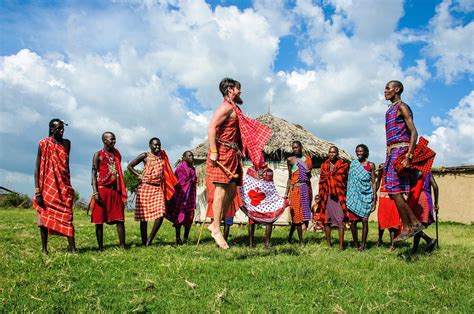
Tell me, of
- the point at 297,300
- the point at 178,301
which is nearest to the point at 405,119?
the point at 297,300

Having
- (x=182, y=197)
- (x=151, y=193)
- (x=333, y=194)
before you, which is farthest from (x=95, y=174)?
(x=333, y=194)

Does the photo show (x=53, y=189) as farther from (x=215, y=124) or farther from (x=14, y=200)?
(x=14, y=200)

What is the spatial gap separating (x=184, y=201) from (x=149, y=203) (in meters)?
1.04

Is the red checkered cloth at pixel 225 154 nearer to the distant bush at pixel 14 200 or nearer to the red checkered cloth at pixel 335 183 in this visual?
the red checkered cloth at pixel 335 183

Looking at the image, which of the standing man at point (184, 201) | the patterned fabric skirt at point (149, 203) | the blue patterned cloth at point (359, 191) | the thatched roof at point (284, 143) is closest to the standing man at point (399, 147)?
the blue patterned cloth at point (359, 191)

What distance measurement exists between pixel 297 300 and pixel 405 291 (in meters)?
1.25

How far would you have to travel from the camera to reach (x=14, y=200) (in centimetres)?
2677

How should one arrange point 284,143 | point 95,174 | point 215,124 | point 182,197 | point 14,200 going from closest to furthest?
point 215,124, point 95,174, point 182,197, point 284,143, point 14,200

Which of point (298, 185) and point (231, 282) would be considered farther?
point (298, 185)

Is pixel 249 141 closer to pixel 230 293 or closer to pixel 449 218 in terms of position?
pixel 230 293

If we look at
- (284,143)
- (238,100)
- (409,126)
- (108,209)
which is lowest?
(108,209)

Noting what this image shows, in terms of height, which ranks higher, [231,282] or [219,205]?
[219,205]

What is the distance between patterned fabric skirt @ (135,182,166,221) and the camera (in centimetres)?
812

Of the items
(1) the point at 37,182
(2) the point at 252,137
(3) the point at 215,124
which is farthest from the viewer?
(1) the point at 37,182
